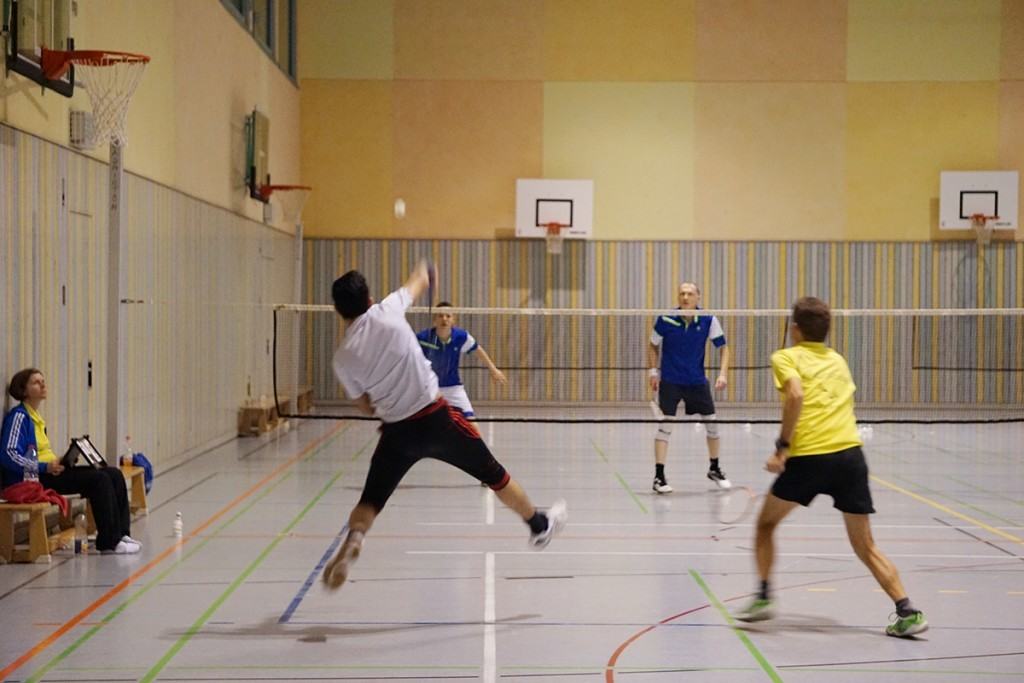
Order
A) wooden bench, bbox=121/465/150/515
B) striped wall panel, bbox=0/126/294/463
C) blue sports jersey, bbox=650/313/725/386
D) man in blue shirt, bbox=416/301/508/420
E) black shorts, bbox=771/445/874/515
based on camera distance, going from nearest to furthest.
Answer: black shorts, bbox=771/445/874/515 < striped wall panel, bbox=0/126/294/463 < wooden bench, bbox=121/465/150/515 < blue sports jersey, bbox=650/313/725/386 < man in blue shirt, bbox=416/301/508/420

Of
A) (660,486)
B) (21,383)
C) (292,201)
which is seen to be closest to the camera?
(21,383)

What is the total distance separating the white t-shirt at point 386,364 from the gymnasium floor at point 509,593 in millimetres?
1276

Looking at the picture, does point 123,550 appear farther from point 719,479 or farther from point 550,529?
point 719,479

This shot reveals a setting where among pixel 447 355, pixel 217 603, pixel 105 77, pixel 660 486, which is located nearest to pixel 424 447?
pixel 217 603

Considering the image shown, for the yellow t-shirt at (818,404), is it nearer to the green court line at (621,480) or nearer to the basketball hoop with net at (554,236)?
the green court line at (621,480)

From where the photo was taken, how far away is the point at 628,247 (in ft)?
80.7

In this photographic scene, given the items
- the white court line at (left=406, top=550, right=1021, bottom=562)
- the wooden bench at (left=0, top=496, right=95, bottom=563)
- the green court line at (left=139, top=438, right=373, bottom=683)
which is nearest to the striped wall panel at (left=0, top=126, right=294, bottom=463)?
the wooden bench at (left=0, top=496, right=95, bottom=563)

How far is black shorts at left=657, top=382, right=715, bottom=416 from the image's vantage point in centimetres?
1241

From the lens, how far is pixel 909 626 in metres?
6.62

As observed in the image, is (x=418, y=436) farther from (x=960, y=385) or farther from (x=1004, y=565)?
(x=960, y=385)

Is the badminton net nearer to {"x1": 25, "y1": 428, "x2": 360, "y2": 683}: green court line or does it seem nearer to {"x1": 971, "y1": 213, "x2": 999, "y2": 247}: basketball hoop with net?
{"x1": 971, "y1": 213, "x2": 999, "y2": 247}: basketball hoop with net

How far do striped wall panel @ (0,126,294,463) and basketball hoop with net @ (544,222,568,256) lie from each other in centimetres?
579

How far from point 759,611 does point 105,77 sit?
824 cm

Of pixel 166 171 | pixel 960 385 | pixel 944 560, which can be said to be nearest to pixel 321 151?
pixel 166 171
